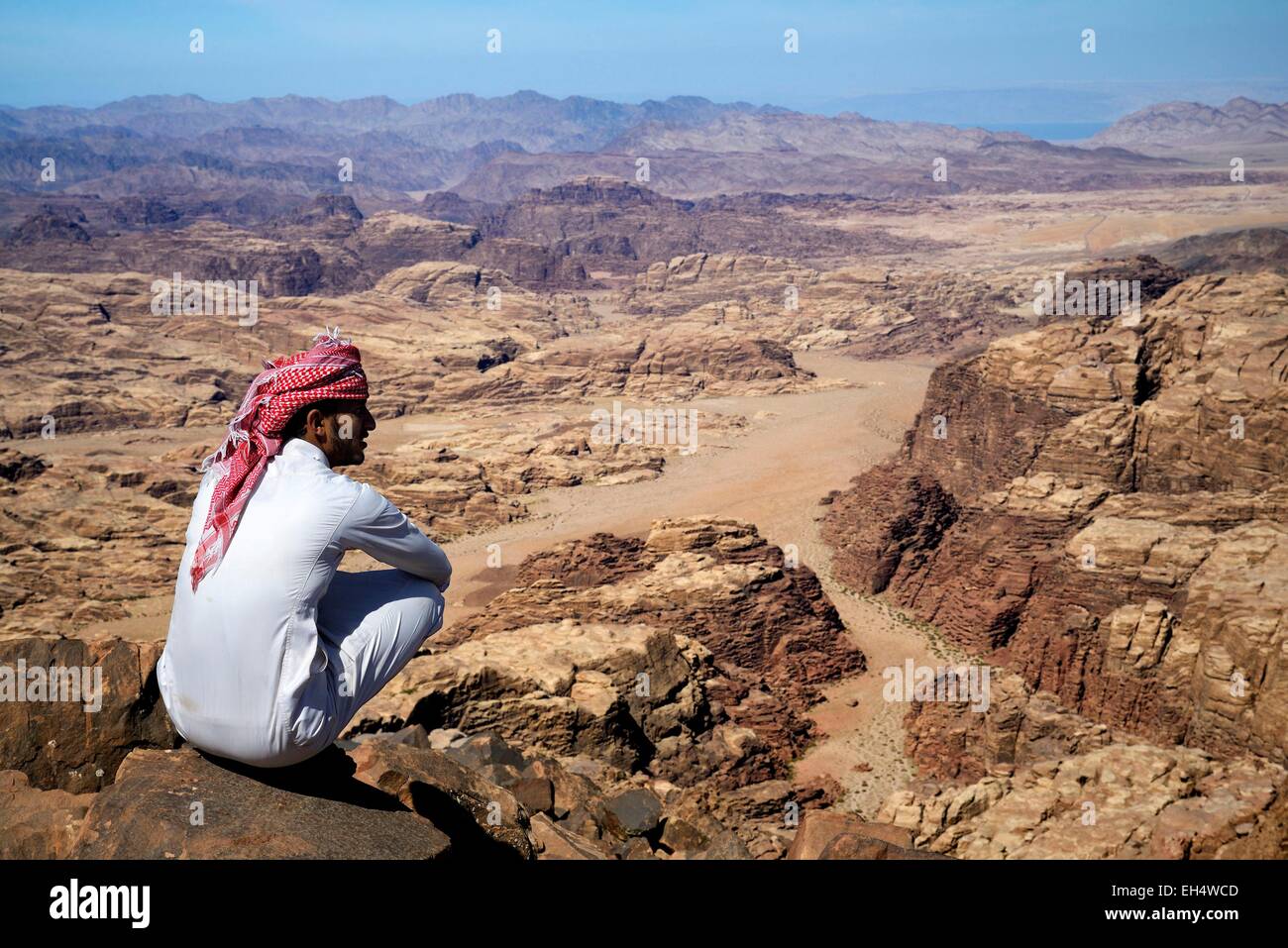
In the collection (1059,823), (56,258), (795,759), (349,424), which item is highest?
(56,258)

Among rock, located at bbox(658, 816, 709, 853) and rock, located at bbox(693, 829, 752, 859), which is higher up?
rock, located at bbox(693, 829, 752, 859)

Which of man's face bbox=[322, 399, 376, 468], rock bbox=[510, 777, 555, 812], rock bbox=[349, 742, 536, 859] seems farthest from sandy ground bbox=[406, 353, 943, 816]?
man's face bbox=[322, 399, 376, 468]

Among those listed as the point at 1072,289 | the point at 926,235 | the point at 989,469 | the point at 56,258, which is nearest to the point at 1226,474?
the point at 989,469

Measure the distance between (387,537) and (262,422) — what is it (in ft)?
2.64

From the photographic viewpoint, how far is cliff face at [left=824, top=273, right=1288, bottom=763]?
58.0 feet

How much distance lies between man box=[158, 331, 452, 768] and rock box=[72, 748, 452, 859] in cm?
33

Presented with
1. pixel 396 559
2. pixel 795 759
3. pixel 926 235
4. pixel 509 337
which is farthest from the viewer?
pixel 926 235

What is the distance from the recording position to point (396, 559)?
192 inches

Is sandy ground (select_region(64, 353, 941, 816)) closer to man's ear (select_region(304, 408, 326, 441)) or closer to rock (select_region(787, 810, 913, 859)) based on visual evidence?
rock (select_region(787, 810, 913, 859))

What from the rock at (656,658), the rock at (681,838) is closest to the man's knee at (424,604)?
the rock at (681,838)

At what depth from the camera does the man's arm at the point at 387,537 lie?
180 inches

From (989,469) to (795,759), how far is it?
53.3 feet

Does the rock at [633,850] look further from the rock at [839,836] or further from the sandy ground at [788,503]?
the sandy ground at [788,503]

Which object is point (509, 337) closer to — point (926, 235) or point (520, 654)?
point (520, 654)
